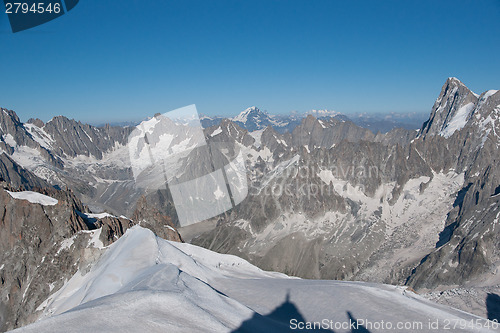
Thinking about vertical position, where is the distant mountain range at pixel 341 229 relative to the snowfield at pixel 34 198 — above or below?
below

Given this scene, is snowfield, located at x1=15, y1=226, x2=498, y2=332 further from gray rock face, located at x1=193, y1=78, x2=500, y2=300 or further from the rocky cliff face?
gray rock face, located at x1=193, y1=78, x2=500, y2=300

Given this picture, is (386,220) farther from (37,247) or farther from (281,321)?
(281,321)

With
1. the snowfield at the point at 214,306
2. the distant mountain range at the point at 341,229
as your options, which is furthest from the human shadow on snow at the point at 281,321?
the distant mountain range at the point at 341,229

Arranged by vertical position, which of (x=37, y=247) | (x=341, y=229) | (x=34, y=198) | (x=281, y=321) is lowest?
(x=341, y=229)

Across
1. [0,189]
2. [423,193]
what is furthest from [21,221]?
[423,193]

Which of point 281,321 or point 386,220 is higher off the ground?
point 281,321

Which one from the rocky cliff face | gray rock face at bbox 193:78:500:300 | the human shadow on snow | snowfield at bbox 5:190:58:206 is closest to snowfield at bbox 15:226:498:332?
the human shadow on snow

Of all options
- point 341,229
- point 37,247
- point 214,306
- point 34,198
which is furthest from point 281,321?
point 341,229

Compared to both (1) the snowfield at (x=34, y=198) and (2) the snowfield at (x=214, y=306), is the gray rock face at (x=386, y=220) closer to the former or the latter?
(2) the snowfield at (x=214, y=306)
